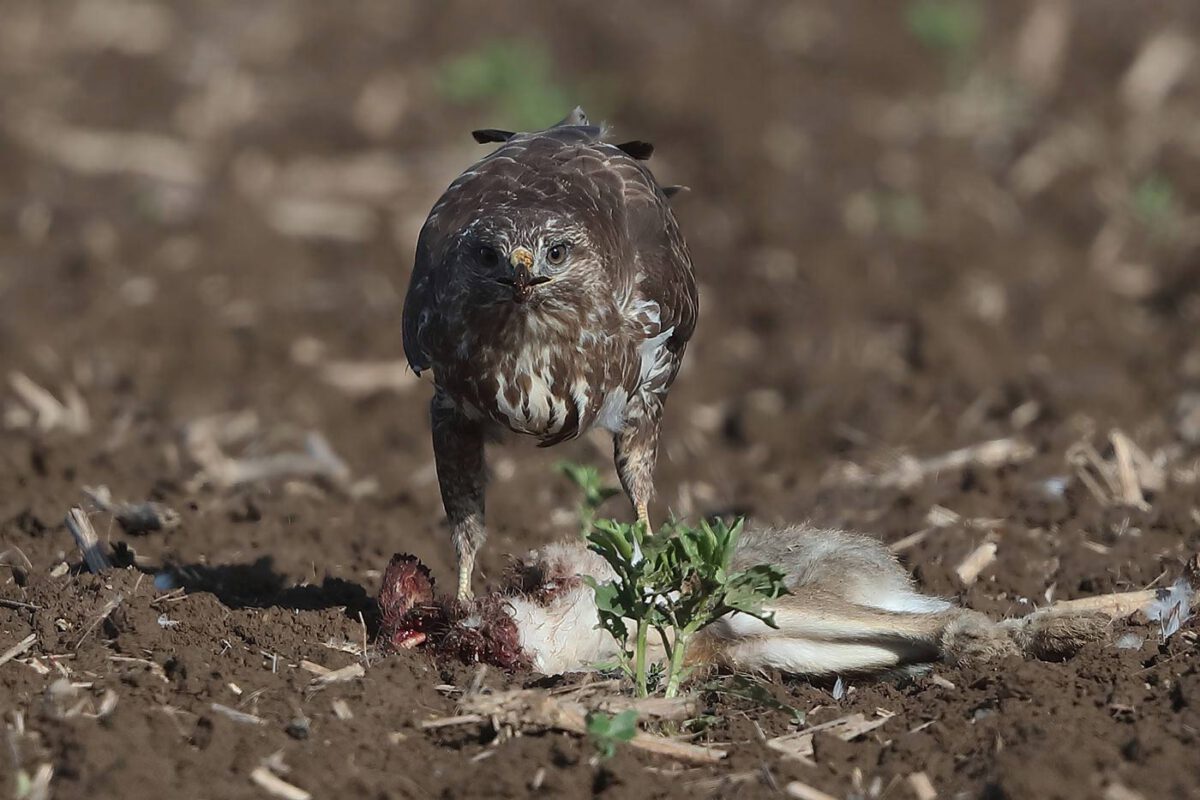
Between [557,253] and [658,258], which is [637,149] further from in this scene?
[557,253]

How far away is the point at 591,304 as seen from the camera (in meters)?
5.66

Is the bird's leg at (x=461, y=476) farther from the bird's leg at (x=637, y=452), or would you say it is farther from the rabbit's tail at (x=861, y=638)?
the rabbit's tail at (x=861, y=638)

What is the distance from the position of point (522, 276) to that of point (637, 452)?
1248 mm

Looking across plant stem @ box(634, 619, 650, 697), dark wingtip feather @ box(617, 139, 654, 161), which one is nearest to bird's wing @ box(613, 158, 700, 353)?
dark wingtip feather @ box(617, 139, 654, 161)

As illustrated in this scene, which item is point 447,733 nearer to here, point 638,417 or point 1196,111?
point 638,417

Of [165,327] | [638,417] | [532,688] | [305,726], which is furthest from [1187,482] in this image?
[165,327]

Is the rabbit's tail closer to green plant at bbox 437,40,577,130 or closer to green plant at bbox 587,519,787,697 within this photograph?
green plant at bbox 587,519,787,697

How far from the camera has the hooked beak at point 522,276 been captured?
5266 millimetres

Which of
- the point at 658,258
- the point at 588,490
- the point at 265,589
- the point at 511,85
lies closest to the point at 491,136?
the point at 658,258

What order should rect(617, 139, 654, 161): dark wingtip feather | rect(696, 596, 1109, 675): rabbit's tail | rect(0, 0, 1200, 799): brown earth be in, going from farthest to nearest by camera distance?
1. rect(617, 139, 654, 161): dark wingtip feather
2. rect(696, 596, 1109, 675): rabbit's tail
3. rect(0, 0, 1200, 799): brown earth

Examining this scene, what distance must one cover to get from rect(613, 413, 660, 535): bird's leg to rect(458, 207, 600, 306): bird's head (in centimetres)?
85

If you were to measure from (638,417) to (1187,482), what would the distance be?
2434 mm

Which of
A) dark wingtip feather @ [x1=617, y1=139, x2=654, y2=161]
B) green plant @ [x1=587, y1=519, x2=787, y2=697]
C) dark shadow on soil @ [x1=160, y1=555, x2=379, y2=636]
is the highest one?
dark wingtip feather @ [x1=617, y1=139, x2=654, y2=161]

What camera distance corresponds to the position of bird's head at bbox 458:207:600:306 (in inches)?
211
